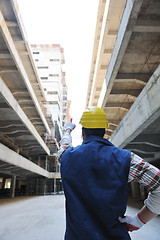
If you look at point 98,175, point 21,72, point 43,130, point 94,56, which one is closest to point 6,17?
point 21,72

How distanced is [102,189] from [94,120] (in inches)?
23.9

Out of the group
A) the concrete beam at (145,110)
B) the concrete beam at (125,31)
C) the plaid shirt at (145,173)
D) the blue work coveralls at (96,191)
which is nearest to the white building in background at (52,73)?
the concrete beam at (125,31)

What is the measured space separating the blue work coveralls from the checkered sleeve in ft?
0.15

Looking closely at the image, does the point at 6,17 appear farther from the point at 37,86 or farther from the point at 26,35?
the point at 37,86

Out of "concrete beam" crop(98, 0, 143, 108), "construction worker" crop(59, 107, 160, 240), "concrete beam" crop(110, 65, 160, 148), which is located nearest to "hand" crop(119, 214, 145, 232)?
"construction worker" crop(59, 107, 160, 240)

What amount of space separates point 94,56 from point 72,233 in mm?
19658

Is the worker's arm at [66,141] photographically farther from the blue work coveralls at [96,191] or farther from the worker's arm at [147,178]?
the worker's arm at [147,178]

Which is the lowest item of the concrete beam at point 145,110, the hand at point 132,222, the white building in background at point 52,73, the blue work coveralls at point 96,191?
the hand at point 132,222

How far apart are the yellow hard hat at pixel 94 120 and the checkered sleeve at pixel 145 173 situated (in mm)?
451

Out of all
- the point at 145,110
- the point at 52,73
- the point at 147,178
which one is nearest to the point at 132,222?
the point at 147,178

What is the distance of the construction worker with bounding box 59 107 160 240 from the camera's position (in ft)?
3.49

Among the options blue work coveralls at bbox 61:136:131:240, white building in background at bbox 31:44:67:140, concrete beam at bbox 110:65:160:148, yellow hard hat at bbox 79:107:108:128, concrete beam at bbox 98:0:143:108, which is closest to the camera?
blue work coveralls at bbox 61:136:131:240

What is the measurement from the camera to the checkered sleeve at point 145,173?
44.3 inches

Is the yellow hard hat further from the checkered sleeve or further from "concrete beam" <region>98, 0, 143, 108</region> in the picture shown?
"concrete beam" <region>98, 0, 143, 108</region>
